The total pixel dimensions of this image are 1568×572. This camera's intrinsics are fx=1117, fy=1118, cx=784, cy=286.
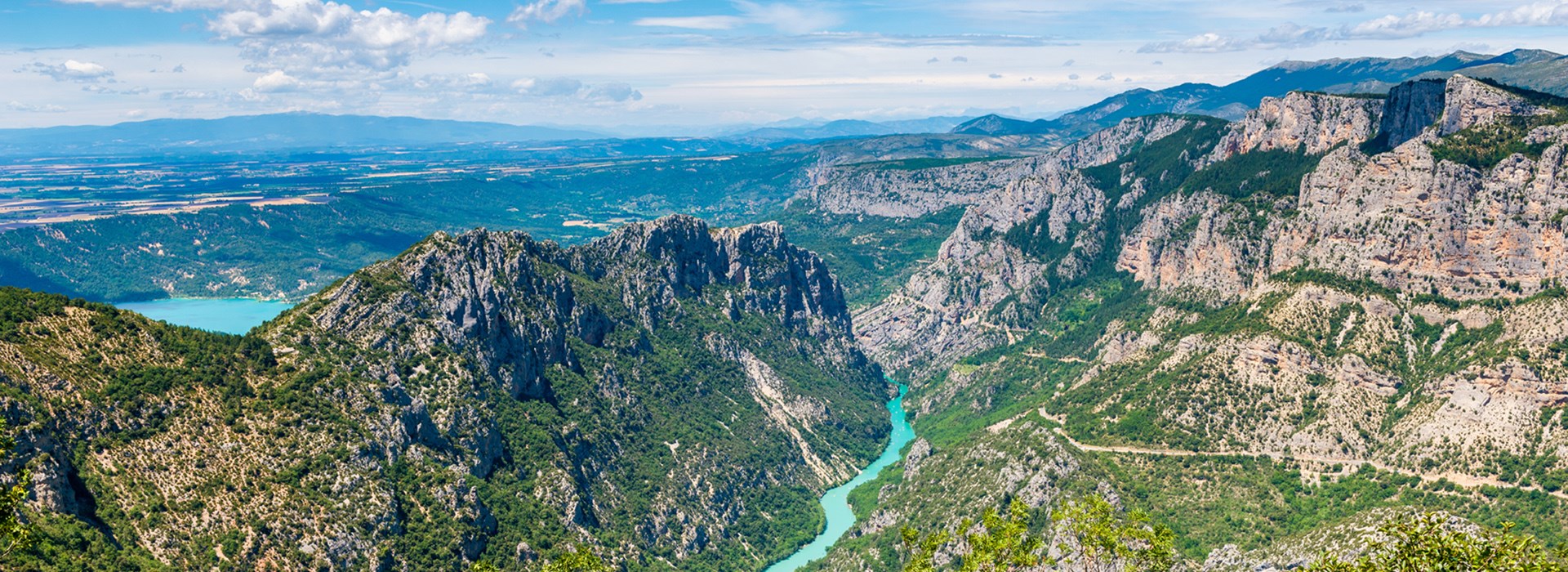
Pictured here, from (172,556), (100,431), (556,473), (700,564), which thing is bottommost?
(700,564)

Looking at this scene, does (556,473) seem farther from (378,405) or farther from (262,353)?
(262,353)

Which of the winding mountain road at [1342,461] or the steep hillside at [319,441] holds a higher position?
the steep hillside at [319,441]

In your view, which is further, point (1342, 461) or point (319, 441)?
point (1342, 461)

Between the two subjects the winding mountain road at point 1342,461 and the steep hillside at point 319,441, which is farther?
the winding mountain road at point 1342,461

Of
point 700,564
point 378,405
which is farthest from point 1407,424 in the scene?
point 378,405

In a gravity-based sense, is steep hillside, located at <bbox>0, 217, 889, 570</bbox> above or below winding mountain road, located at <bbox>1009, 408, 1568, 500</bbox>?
above

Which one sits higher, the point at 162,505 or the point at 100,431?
the point at 100,431

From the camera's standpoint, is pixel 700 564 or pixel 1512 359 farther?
pixel 700 564

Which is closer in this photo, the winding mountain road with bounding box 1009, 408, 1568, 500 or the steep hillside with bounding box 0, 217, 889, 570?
the steep hillside with bounding box 0, 217, 889, 570

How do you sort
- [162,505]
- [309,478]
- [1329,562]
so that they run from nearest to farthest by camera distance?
1. [1329,562]
2. [162,505]
3. [309,478]

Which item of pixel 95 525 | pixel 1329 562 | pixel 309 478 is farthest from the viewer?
pixel 309 478

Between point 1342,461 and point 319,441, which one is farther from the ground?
point 319,441
